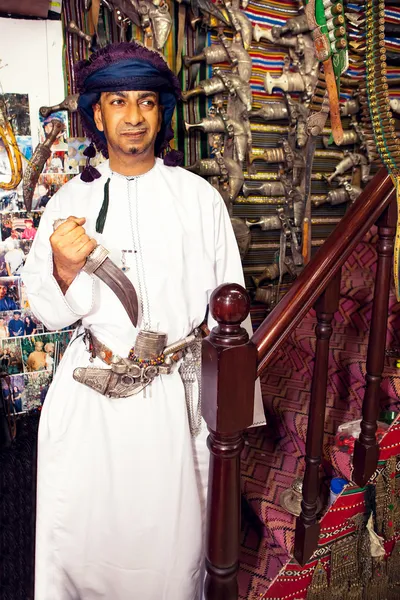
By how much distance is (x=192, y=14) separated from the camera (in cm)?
232

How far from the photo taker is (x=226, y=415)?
103cm

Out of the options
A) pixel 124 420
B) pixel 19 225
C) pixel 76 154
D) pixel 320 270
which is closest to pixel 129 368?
pixel 124 420

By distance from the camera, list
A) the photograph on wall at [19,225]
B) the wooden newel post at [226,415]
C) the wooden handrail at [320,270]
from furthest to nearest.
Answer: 1. the photograph on wall at [19,225]
2. the wooden handrail at [320,270]
3. the wooden newel post at [226,415]

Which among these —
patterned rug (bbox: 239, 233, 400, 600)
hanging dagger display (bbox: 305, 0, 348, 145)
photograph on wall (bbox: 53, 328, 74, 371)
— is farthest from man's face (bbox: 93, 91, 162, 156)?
hanging dagger display (bbox: 305, 0, 348, 145)

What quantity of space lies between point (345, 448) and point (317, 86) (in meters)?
2.02

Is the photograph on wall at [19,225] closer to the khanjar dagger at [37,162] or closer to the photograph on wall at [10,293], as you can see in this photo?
the khanjar dagger at [37,162]

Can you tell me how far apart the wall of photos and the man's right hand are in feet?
2.90

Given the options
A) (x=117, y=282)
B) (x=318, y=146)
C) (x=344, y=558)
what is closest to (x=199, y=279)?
(x=117, y=282)

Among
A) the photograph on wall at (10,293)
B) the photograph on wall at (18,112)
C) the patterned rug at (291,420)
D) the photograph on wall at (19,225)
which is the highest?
the photograph on wall at (18,112)

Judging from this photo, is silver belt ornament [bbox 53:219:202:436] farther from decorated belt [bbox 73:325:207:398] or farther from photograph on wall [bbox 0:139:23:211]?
photograph on wall [bbox 0:139:23:211]

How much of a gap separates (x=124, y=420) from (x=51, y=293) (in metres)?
0.47

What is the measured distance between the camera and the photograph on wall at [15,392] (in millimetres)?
2254

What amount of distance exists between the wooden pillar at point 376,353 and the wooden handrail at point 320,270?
92 mm

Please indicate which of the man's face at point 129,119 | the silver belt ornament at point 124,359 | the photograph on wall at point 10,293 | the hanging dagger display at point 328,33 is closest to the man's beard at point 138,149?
the man's face at point 129,119
